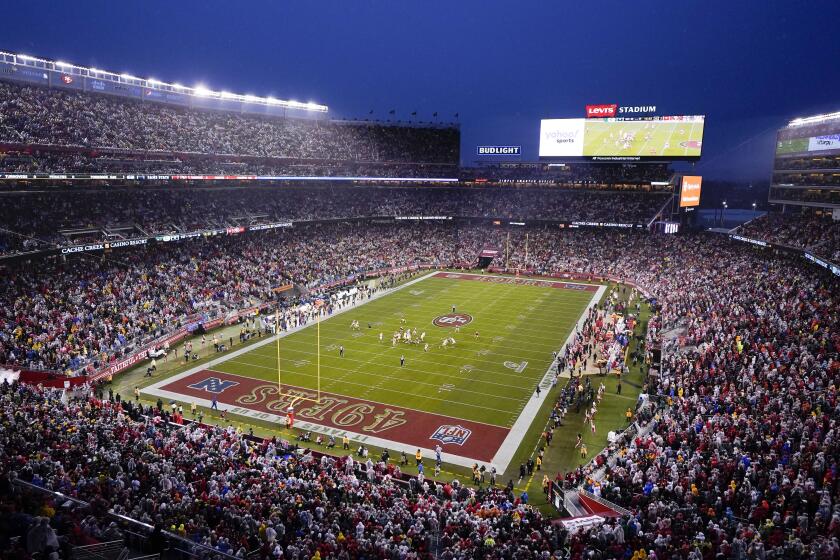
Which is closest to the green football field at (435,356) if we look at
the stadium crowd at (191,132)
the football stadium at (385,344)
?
the football stadium at (385,344)

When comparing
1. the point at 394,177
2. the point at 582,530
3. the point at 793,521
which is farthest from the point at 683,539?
the point at 394,177

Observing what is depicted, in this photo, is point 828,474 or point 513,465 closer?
point 828,474

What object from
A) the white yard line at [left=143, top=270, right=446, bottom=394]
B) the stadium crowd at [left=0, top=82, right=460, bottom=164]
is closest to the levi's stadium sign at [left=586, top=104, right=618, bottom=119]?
the stadium crowd at [left=0, top=82, right=460, bottom=164]

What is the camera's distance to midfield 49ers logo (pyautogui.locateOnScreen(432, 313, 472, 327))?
129 ft

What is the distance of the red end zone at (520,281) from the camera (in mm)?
53219

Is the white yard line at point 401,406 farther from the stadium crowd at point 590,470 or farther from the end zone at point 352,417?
the stadium crowd at point 590,470

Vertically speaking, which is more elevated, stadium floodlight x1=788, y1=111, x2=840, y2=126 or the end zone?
stadium floodlight x1=788, y1=111, x2=840, y2=126

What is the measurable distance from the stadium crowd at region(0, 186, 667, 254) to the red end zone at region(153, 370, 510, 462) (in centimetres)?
1713

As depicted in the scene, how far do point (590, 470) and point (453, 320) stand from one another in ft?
70.8

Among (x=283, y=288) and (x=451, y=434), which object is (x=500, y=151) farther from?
(x=451, y=434)

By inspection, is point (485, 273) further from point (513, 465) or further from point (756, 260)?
point (513, 465)

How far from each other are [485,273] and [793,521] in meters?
48.0

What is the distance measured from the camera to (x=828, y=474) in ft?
47.8

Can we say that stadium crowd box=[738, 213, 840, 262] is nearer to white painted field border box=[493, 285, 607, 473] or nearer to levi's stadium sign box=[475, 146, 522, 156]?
white painted field border box=[493, 285, 607, 473]
